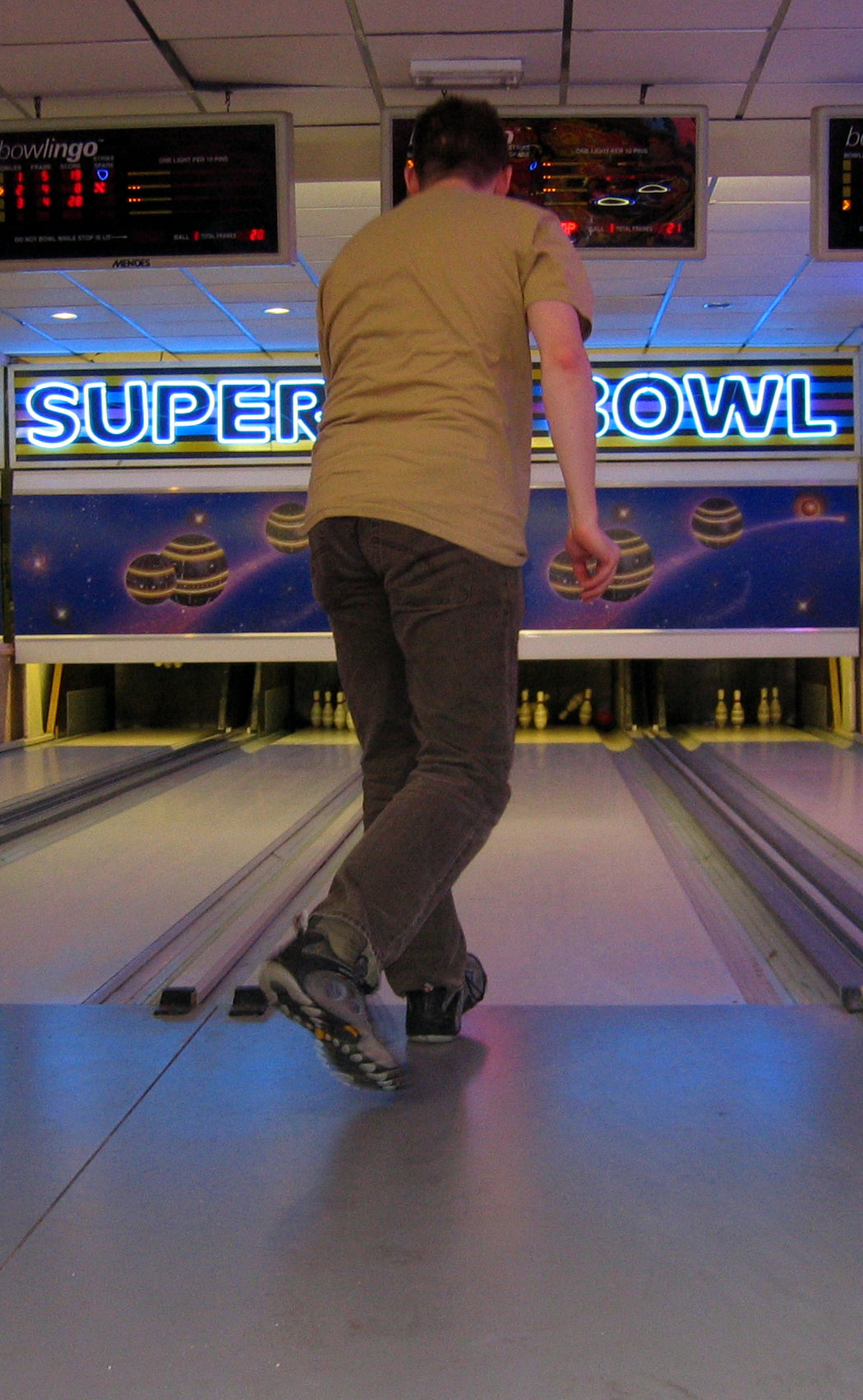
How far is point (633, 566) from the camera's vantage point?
771 cm

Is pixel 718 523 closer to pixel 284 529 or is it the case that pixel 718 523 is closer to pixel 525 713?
pixel 525 713

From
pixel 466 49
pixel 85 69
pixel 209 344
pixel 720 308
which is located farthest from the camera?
pixel 209 344

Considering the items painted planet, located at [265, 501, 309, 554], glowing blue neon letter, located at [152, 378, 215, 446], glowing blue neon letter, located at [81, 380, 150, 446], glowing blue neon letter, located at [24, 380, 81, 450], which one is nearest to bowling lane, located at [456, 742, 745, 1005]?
painted planet, located at [265, 501, 309, 554]

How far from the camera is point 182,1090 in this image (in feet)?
5.67

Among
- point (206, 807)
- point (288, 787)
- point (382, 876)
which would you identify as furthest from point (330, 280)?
point (288, 787)

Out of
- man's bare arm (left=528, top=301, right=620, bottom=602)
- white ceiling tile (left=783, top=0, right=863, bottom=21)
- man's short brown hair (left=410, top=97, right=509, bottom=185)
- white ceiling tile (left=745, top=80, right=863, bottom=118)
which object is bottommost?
man's bare arm (left=528, top=301, right=620, bottom=602)

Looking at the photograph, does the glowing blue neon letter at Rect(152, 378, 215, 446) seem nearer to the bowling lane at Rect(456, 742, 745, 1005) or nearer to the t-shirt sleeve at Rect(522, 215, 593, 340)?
the bowling lane at Rect(456, 742, 745, 1005)

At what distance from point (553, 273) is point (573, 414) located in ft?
0.62

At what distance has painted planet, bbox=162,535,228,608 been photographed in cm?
784

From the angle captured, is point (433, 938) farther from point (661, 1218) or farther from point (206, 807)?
point (206, 807)

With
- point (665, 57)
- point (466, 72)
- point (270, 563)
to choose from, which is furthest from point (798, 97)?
point (270, 563)

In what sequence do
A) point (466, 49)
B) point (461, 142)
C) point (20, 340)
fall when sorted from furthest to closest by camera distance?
point (20, 340), point (466, 49), point (461, 142)

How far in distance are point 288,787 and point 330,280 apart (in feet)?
12.8

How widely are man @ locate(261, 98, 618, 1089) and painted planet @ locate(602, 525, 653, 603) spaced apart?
5945 millimetres
